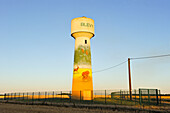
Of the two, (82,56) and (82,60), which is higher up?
(82,56)

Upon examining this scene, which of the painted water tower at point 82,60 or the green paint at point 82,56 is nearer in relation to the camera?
the painted water tower at point 82,60

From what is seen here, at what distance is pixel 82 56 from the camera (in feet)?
120

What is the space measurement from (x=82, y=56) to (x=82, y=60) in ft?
2.42

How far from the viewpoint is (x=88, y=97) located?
118 ft

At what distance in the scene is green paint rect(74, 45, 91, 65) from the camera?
36.4 m

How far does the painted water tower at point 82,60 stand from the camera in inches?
1417

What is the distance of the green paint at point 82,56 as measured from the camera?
36375 millimetres

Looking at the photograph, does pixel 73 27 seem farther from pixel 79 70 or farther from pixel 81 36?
pixel 79 70

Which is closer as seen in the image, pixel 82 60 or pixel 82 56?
pixel 82 60

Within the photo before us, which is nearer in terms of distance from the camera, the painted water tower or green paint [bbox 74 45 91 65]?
the painted water tower

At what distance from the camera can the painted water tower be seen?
3600 centimetres

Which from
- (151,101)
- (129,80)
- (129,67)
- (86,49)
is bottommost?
(151,101)

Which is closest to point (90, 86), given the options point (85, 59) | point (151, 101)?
point (85, 59)

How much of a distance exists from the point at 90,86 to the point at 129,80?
707cm
